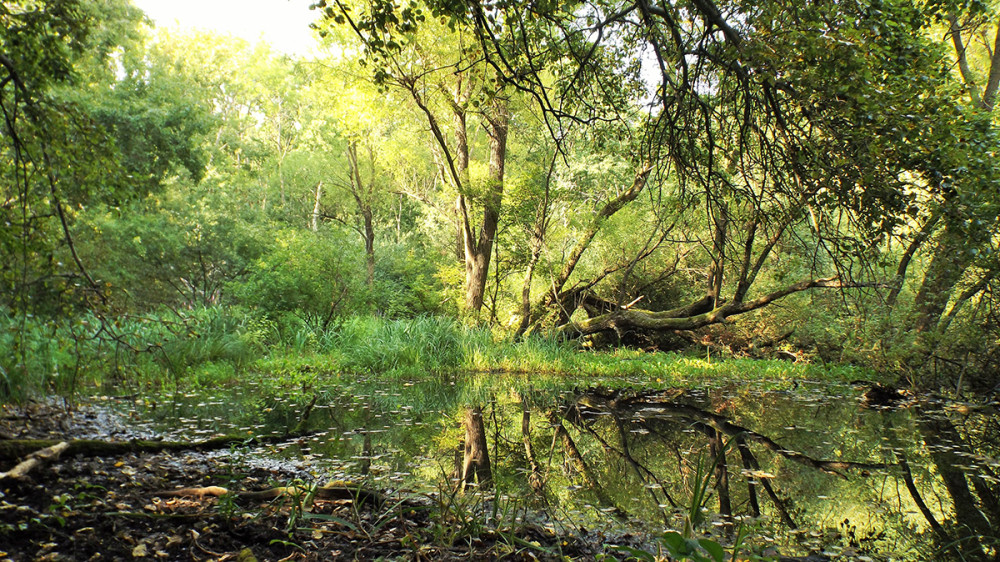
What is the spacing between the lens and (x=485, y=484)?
3789 mm

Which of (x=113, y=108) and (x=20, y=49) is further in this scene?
(x=113, y=108)

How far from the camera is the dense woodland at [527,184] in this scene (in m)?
3.26

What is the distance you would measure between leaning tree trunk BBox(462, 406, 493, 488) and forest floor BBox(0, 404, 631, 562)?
0.63 m

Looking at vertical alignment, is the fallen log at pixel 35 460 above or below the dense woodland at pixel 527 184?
below

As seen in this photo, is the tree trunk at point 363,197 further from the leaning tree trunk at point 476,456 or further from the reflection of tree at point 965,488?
the reflection of tree at point 965,488

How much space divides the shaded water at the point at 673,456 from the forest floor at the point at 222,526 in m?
0.25

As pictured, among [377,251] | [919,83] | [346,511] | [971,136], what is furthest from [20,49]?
[377,251]

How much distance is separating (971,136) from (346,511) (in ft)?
14.6

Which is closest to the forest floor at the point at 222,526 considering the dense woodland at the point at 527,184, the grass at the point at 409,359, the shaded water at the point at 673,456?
the shaded water at the point at 673,456

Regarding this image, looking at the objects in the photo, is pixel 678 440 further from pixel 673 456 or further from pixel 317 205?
pixel 317 205

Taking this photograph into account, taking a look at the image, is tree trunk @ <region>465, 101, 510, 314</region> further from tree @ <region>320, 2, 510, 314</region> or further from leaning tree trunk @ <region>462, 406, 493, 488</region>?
leaning tree trunk @ <region>462, 406, 493, 488</region>

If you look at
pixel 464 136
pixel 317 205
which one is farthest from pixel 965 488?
pixel 317 205

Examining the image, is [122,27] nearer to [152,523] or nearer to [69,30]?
[69,30]

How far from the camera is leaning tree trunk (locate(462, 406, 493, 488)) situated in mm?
3916
